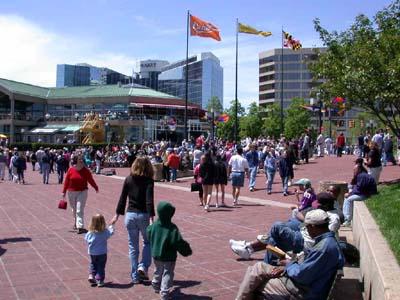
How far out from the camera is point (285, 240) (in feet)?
22.3

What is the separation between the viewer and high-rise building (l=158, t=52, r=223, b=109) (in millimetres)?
128250

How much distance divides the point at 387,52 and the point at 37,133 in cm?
5983

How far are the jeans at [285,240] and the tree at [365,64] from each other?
857 cm

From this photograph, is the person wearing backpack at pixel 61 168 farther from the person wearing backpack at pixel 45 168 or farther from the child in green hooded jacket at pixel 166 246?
the child in green hooded jacket at pixel 166 246

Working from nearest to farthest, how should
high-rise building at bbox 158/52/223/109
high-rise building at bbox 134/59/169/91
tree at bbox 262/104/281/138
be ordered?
1. tree at bbox 262/104/281/138
2. high-rise building at bbox 158/52/223/109
3. high-rise building at bbox 134/59/169/91

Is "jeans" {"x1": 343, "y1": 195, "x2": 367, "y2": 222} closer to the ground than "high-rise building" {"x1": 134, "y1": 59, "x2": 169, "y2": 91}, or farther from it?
closer to the ground

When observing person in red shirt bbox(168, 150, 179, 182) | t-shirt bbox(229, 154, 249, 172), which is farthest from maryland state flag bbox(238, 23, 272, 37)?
t-shirt bbox(229, 154, 249, 172)

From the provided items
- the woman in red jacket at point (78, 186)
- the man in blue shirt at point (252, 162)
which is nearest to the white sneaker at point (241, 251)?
the woman in red jacket at point (78, 186)

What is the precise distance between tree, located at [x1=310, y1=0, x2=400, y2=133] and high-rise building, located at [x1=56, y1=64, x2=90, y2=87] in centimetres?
15111

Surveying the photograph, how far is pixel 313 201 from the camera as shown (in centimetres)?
861

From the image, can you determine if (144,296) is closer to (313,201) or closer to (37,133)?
(313,201)

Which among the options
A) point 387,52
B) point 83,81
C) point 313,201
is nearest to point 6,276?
point 313,201

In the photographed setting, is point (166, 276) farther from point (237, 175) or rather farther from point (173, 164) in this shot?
point (173, 164)

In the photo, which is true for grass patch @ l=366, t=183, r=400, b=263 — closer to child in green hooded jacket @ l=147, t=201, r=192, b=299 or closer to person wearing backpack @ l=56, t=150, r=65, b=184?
child in green hooded jacket @ l=147, t=201, r=192, b=299
